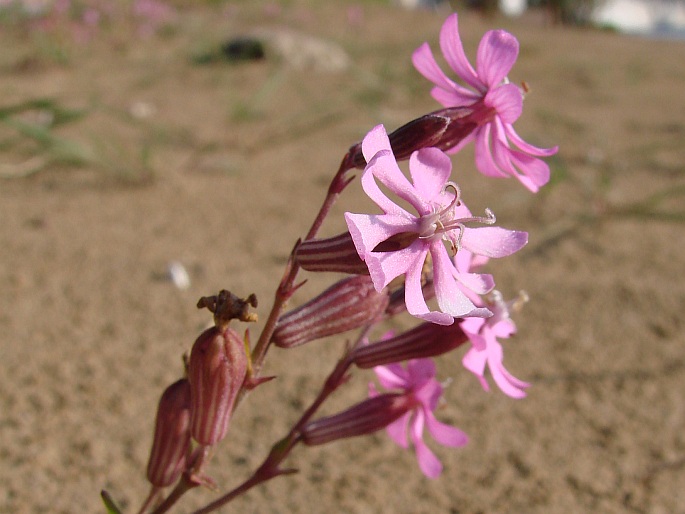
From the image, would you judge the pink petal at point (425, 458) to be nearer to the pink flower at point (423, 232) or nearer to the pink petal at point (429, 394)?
the pink petal at point (429, 394)

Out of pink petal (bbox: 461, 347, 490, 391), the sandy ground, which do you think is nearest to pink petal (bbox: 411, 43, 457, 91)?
pink petal (bbox: 461, 347, 490, 391)

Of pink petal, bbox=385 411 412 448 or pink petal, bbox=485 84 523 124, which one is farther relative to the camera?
pink petal, bbox=385 411 412 448

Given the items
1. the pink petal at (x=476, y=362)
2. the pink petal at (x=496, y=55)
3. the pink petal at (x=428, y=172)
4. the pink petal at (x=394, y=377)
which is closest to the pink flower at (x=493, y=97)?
the pink petal at (x=496, y=55)

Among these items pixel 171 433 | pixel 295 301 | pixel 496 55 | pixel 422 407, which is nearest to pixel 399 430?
pixel 422 407

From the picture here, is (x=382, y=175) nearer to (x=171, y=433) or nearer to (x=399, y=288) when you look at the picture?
(x=399, y=288)

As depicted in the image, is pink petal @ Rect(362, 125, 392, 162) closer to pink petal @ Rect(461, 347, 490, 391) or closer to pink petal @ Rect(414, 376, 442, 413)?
pink petal @ Rect(461, 347, 490, 391)

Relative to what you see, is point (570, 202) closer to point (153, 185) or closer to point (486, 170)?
point (153, 185)

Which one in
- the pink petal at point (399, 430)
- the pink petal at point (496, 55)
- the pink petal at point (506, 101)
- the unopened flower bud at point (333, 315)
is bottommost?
the pink petal at point (399, 430)
